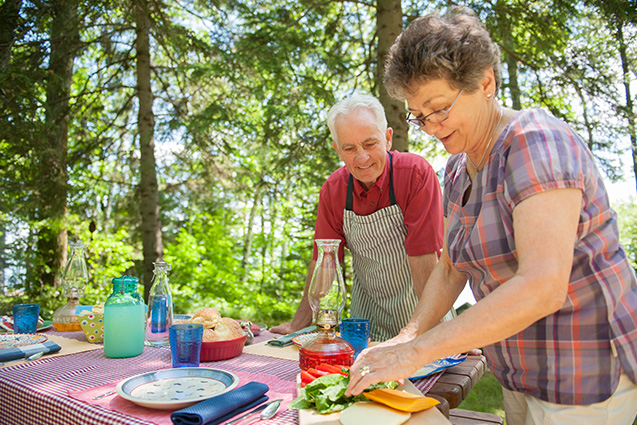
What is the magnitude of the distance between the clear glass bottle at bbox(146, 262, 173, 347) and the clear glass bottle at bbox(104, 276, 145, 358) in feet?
0.36

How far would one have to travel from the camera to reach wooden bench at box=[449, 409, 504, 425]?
2.16 meters

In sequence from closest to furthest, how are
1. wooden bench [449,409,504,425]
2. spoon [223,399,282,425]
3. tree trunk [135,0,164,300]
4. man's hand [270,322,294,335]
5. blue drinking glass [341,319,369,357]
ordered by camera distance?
spoon [223,399,282,425]
blue drinking glass [341,319,369,357]
wooden bench [449,409,504,425]
man's hand [270,322,294,335]
tree trunk [135,0,164,300]

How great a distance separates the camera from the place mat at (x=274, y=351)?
1.93 meters

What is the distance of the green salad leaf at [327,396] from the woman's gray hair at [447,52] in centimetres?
86

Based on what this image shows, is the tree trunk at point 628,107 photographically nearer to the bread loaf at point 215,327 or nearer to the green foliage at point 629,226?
the bread loaf at point 215,327

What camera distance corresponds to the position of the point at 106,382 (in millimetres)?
1550

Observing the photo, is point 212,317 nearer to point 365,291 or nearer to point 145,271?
point 365,291

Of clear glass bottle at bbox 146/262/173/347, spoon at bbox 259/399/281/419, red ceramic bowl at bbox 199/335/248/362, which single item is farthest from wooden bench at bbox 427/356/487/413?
clear glass bottle at bbox 146/262/173/347

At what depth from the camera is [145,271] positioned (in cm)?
732

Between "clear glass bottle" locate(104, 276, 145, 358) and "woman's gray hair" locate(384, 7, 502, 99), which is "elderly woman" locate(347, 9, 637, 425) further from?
"clear glass bottle" locate(104, 276, 145, 358)

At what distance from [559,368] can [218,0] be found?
6.91m

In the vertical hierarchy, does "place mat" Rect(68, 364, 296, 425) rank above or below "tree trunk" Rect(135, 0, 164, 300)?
below

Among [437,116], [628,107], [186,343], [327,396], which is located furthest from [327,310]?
[628,107]

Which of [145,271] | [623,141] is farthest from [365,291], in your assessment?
[623,141]
